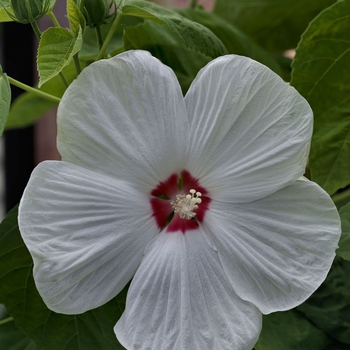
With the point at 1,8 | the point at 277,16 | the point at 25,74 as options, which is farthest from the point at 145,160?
the point at 25,74

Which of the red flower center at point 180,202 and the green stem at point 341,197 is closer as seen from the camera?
the red flower center at point 180,202

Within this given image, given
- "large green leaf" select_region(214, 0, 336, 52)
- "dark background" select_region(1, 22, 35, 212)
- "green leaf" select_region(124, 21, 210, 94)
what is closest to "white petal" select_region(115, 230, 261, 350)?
"green leaf" select_region(124, 21, 210, 94)

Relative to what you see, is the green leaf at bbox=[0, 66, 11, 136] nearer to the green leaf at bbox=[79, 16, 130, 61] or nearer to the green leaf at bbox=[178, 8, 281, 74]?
the green leaf at bbox=[79, 16, 130, 61]

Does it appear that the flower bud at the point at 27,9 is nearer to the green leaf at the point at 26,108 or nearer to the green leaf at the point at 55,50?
the green leaf at the point at 55,50

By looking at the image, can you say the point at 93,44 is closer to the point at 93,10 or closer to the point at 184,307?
the point at 93,10

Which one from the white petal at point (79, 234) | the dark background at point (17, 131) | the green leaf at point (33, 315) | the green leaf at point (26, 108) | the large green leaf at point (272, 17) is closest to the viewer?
the white petal at point (79, 234)

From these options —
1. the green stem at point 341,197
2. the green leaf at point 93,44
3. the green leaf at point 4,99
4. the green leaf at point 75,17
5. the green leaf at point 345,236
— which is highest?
the green leaf at point 75,17

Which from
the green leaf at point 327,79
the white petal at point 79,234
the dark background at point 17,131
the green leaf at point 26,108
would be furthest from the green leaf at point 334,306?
the dark background at point 17,131
